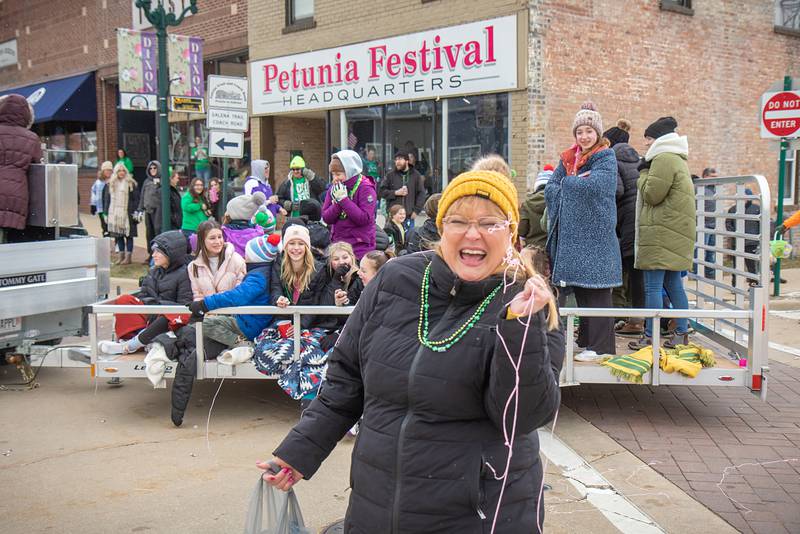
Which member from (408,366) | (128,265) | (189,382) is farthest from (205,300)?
(128,265)

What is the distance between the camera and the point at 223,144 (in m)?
11.4

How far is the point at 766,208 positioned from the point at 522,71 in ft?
26.7

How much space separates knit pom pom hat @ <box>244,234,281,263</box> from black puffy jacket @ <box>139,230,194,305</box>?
62 centimetres

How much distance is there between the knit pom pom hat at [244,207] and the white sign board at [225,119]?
396 cm

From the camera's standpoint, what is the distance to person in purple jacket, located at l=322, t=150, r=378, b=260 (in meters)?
7.59

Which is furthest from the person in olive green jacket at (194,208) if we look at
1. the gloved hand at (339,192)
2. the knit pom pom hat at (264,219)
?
the gloved hand at (339,192)

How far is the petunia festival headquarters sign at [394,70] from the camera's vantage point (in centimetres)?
1369

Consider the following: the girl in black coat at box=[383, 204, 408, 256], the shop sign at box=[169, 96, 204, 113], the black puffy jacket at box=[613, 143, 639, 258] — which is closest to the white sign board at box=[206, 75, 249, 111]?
the shop sign at box=[169, 96, 204, 113]

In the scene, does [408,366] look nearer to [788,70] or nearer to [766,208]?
[766,208]

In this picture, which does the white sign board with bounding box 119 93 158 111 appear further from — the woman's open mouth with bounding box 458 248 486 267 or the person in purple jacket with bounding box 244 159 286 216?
the woman's open mouth with bounding box 458 248 486 267

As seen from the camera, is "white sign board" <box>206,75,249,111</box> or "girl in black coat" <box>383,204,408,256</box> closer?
"girl in black coat" <box>383,204,408,256</box>

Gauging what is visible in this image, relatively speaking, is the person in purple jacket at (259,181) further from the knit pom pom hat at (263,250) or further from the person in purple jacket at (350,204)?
the knit pom pom hat at (263,250)

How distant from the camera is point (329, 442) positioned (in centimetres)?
269

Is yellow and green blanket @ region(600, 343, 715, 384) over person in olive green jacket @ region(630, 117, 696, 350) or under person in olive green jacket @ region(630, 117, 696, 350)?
under
